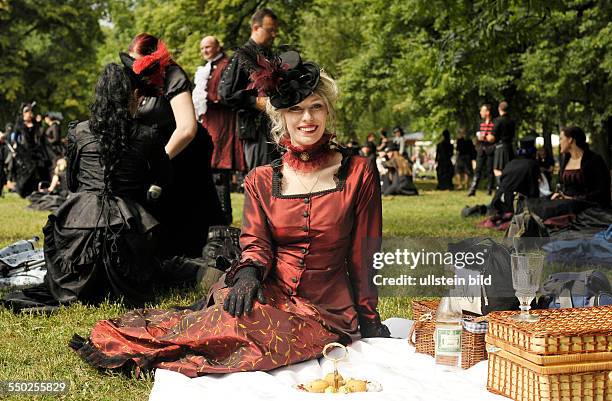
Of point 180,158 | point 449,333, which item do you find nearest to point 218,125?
point 180,158

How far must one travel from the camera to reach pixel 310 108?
4203 millimetres

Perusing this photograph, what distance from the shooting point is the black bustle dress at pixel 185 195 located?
22.3ft

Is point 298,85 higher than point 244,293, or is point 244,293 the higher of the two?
point 298,85

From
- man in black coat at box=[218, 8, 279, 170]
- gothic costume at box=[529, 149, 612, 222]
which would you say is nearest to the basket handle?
man in black coat at box=[218, 8, 279, 170]

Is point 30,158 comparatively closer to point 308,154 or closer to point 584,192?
point 584,192

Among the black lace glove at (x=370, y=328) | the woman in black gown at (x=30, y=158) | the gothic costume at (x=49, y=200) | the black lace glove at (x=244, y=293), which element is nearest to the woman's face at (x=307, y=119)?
the black lace glove at (x=244, y=293)

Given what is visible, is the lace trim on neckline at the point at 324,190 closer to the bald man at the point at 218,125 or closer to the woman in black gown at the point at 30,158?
the bald man at the point at 218,125

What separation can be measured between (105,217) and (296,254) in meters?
1.90

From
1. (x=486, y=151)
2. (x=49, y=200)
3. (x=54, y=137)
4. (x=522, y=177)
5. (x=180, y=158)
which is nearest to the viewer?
(x=180, y=158)

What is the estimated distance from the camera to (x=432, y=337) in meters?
4.27

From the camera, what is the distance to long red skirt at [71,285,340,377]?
12.8 ft

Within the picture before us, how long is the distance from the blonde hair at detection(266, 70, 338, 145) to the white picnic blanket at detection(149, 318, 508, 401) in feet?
3.62

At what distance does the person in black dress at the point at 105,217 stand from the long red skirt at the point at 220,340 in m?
1.37

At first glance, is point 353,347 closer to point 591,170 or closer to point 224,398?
point 224,398
